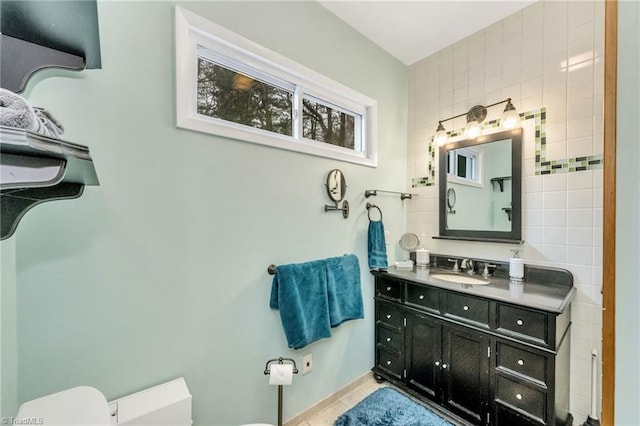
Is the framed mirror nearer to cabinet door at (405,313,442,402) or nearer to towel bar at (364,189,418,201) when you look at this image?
towel bar at (364,189,418,201)

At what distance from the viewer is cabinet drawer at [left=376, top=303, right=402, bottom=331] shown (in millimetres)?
1997

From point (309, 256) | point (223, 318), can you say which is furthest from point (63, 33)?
point (309, 256)

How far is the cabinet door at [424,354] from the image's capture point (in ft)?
5.72

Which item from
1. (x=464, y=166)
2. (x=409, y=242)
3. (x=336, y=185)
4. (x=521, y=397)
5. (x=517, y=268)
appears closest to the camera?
(x=521, y=397)

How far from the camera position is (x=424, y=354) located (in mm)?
1819

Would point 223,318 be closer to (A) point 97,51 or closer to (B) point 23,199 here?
(B) point 23,199

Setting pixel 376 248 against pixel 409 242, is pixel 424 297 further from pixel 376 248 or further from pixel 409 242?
pixel 409 242

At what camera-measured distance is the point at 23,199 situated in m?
0.75

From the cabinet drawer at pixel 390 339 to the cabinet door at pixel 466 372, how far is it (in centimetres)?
36

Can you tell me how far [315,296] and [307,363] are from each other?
1.58 feet

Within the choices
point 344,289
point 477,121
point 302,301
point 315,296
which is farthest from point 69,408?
point 477,121


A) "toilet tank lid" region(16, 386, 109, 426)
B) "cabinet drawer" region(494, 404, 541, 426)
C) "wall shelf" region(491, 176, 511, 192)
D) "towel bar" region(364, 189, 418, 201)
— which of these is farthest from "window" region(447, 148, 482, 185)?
"toilet tank lid" region(16, 386, 109, 426)

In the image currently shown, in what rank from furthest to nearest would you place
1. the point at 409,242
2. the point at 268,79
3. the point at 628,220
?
the point at 409,242
the point at 268,79
the point at 628,220

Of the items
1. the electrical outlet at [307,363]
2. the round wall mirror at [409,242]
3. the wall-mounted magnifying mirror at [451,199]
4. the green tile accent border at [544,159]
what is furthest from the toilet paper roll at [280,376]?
the green tile accent border at [544,159]
